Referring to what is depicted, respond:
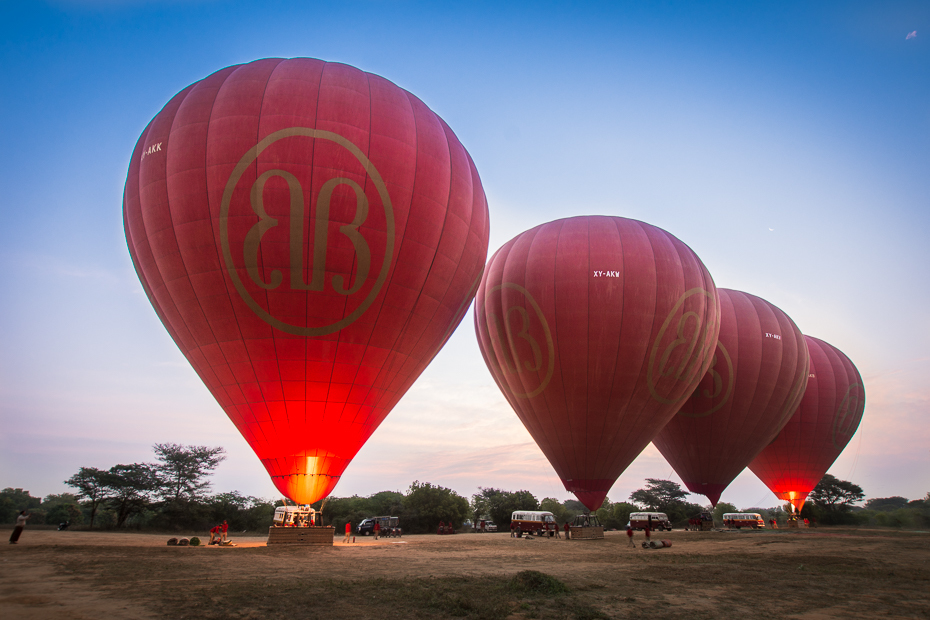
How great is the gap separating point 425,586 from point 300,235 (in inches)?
321

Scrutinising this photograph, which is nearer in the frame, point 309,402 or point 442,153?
point 309,402

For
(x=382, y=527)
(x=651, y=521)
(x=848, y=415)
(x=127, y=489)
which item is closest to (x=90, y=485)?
(x=127, y=489)

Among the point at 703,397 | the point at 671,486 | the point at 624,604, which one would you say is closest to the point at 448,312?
the point at 624,604

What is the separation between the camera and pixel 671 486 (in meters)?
56.5

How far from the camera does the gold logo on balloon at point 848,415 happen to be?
107 feet

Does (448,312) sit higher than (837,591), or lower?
higher

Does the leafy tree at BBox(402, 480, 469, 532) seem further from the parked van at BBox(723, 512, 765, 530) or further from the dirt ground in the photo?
the dirt ground

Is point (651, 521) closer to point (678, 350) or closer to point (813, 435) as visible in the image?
point (678, 350)

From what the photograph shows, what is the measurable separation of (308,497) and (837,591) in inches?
449

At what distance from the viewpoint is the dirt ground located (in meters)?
6.34

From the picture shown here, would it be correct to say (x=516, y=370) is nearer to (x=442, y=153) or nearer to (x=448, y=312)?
(x=448, y=312)

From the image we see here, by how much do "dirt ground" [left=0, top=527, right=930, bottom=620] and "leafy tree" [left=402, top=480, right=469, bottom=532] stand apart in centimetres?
2382

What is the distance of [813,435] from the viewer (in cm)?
3183

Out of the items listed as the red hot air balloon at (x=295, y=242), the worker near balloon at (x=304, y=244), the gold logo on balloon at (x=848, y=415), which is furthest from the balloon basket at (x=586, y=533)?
the gold logo on balloon at (x=848, y=415)
